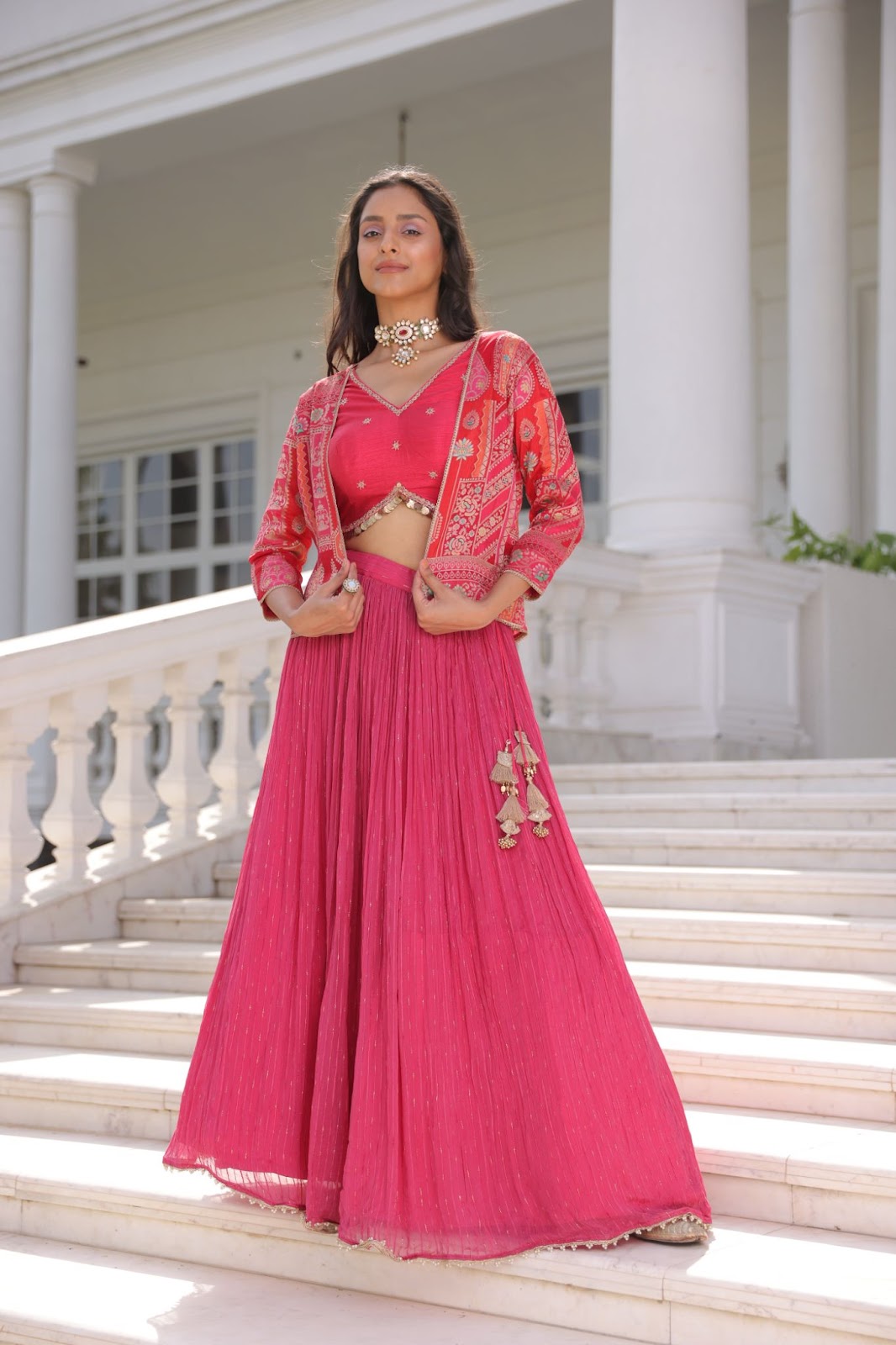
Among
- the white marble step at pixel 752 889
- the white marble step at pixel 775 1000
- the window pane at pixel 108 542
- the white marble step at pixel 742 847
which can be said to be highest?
the window pane at pixel 108 542

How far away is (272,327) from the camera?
1187cm

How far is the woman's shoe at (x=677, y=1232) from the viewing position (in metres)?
2.22

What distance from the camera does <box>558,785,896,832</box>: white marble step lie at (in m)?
4.15

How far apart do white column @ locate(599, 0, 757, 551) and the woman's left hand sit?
3693mm

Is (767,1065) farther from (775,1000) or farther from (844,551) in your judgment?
(844,551)

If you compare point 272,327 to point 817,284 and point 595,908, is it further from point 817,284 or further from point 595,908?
point 595,908

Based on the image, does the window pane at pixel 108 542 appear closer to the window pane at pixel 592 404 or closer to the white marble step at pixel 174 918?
the window pane at pixel 592 404

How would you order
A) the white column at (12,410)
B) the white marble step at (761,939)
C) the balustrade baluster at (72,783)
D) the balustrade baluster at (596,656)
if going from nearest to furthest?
1. the white marble step at (761,939)
2. the balustrade baluster at (72,783)
3. the balustrade baluster at (596,656)
4. the white column at (12,410)

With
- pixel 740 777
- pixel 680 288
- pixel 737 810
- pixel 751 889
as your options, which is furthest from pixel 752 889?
pixel 680 288

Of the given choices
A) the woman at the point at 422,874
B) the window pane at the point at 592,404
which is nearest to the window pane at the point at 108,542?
the window pane at the point at 592,404

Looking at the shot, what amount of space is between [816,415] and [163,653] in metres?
4.03

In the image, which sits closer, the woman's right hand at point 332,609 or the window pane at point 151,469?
the woman's right hand at point 332,609

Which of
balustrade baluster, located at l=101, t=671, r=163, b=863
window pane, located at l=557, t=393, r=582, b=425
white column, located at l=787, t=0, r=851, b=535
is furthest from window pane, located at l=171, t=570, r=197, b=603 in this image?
balustrade baluster, located at l=101, t=671, r=163, b=863

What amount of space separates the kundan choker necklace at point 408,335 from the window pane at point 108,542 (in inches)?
420
